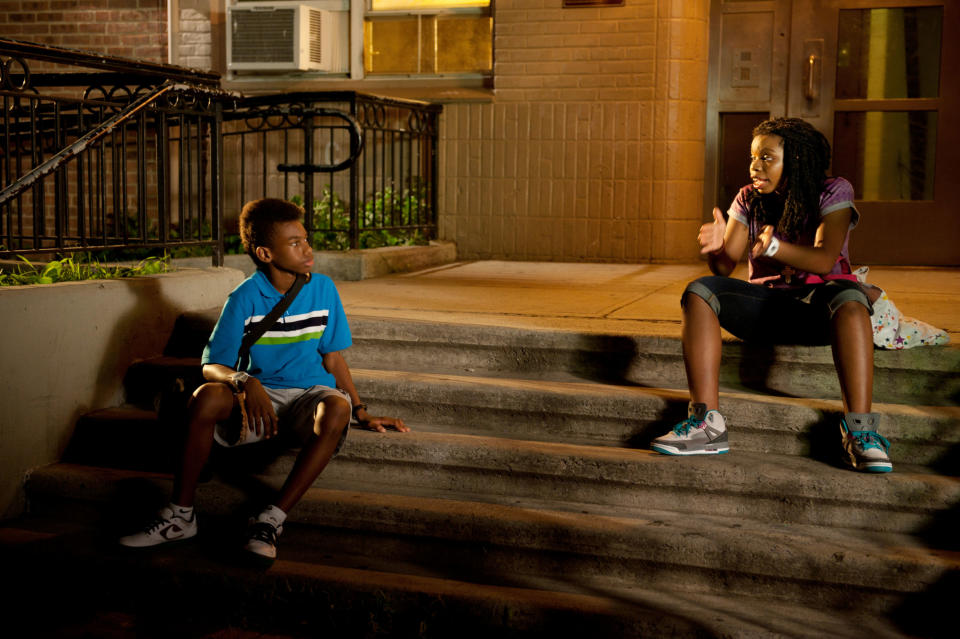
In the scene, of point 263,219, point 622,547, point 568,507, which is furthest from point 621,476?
point 263,219

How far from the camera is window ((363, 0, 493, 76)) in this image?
8570 millimetres

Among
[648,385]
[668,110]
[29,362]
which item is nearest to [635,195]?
[668,110]

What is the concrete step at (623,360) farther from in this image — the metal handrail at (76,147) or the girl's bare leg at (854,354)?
the metal handrail at (76,147)

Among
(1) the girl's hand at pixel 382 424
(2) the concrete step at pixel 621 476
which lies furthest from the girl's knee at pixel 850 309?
(1) the girl's hand at pixel 382 424

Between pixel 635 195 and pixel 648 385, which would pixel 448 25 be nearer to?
pixel 635 195

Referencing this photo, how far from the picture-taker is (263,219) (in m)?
3.76

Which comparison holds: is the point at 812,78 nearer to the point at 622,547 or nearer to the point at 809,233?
the point at 809,233

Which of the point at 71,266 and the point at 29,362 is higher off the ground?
the point at 71,266

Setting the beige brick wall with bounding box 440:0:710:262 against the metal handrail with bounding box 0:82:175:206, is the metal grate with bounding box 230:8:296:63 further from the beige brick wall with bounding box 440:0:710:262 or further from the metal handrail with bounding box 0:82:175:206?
the metal handrail with bounding box 0:82:175:206

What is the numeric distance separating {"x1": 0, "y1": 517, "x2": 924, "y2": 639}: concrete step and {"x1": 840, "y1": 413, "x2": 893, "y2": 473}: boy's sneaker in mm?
545

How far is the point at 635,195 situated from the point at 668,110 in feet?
2.36

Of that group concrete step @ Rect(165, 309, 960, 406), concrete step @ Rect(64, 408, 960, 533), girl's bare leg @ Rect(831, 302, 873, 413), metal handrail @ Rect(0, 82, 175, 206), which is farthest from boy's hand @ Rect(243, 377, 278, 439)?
girl's bare leg @ Rect(831, 302, 873, 413)

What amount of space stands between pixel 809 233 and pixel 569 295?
2.28 meters

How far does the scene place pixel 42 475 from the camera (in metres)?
4.28
